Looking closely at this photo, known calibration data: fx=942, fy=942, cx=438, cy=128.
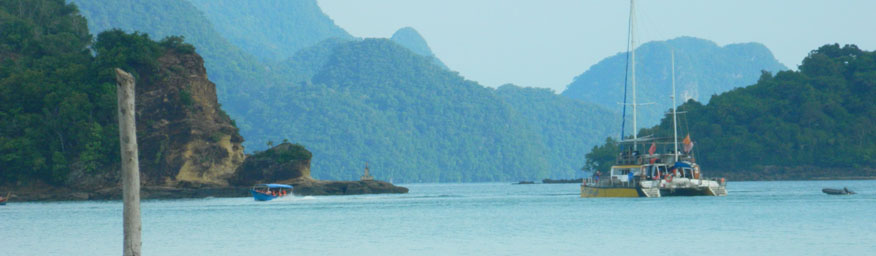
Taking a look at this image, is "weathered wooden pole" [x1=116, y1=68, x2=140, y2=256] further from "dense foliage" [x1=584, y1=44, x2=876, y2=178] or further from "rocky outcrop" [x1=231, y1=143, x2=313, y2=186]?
"dense foliage" [x1=584, y1=44, x2=876, y2=178]

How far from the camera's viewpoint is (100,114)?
104688 mm

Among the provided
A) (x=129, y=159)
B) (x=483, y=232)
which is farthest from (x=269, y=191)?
(x=129, y=159)

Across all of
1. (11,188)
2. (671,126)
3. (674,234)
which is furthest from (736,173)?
(674,234)

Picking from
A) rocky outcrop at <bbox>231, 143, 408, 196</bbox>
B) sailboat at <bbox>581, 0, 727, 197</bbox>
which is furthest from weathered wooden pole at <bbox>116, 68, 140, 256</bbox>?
rocky outcrop at <bbox>231, 143, 408, 196</bbox>

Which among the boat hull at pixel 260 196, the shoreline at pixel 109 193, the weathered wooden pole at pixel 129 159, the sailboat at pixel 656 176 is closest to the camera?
the weathered wooden pole at pixel 129 159

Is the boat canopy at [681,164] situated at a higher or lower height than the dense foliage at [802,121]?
lower

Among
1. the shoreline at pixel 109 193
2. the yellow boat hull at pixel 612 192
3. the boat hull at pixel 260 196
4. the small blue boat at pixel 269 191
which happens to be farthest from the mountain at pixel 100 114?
the yellow boat hull at pixel 612 192

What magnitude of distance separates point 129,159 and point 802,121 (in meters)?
162

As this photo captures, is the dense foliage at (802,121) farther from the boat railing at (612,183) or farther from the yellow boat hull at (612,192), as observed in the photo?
the boat railing at (612,183)

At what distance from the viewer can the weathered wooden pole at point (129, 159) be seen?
53.4 ft

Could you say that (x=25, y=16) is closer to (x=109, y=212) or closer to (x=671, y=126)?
(x=109, y=212)

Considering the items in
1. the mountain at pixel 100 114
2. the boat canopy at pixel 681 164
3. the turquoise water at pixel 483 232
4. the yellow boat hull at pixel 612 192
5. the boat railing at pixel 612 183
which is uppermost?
the mountain at pixel 100 114

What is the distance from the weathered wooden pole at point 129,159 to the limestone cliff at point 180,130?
90268mm

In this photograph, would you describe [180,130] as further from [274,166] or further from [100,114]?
[274,166]
